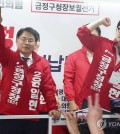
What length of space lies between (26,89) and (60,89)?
225 millimetres

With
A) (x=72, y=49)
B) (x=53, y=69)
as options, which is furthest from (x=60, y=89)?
(x=72, y=49)

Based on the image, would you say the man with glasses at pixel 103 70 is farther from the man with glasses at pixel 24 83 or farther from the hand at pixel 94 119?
the hand at pixel 94 119

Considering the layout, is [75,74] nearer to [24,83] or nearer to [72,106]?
[72,106]

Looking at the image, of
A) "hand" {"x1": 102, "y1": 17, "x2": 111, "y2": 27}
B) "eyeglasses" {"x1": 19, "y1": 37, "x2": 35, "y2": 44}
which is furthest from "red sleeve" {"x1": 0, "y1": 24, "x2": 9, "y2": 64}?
"hand" {"x1": 102, "y1": 17, "x2": 111, "y2": 27}

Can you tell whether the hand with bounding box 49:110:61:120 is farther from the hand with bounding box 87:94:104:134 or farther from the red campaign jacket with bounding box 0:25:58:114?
the hand with bounding box 87:94:104:134

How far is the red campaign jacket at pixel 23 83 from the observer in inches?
72.2

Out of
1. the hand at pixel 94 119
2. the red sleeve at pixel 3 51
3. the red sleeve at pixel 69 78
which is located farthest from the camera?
the red sleeve at pixel 69 78

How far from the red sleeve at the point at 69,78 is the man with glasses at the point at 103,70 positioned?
2.8 inches

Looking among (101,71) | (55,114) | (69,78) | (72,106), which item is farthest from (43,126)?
(101,71)

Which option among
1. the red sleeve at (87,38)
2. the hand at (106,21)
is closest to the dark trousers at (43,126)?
the red sleeve at (87,38)

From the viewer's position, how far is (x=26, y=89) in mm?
1864

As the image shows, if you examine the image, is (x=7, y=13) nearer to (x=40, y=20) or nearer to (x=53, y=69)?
(x=40, y=20)

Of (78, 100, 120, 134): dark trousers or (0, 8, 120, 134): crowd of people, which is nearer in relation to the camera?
(0, 8, 120, 134): crowd of people

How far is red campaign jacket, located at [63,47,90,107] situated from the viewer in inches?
76.2
